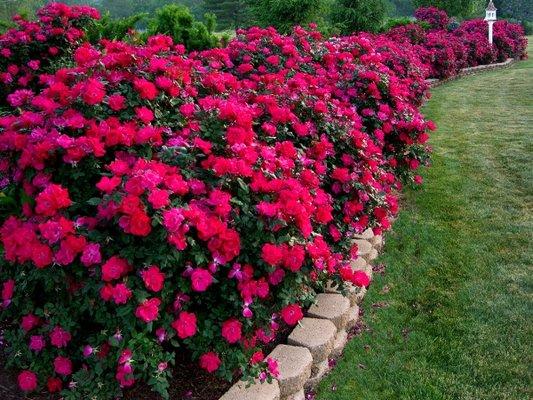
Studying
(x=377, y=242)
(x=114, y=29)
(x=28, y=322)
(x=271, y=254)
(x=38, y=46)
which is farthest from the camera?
(x=114, y=29)

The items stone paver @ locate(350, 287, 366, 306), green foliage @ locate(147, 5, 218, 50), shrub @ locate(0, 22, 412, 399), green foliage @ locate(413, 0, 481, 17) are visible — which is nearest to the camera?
shrub @ locate(0, 22, 412, 399)

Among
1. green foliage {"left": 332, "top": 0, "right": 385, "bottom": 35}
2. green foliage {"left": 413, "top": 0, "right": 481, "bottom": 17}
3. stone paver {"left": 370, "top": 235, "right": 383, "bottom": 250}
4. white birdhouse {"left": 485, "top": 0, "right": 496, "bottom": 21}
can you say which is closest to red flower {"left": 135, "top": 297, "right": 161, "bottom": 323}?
stone paver {"left": 370, "top": 235, "right": 383, "bottom": 250}

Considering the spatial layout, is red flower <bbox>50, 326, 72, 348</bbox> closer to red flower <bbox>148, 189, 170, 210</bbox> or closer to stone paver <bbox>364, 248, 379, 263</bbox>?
red flower <bbox>148, 189, 170, 210</bbox>

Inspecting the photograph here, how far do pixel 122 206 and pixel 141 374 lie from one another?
77 centimetres

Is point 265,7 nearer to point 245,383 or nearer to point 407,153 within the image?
point 407,153

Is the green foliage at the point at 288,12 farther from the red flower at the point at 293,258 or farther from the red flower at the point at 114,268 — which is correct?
the red flower at the point at 114,268

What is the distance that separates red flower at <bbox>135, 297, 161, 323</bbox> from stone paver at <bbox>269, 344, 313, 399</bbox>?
2.69 feet

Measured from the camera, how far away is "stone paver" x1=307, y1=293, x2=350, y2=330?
3.20m

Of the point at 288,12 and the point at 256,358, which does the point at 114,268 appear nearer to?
the point at 256,358

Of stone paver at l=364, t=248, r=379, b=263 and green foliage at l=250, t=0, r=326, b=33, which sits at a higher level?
green foliage at l=250, t=0, r=326, b=33

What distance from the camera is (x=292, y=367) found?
278 cm

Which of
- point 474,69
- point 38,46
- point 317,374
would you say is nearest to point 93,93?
point 317,374

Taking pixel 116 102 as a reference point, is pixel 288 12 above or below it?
above

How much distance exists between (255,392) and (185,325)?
539 millimetres
